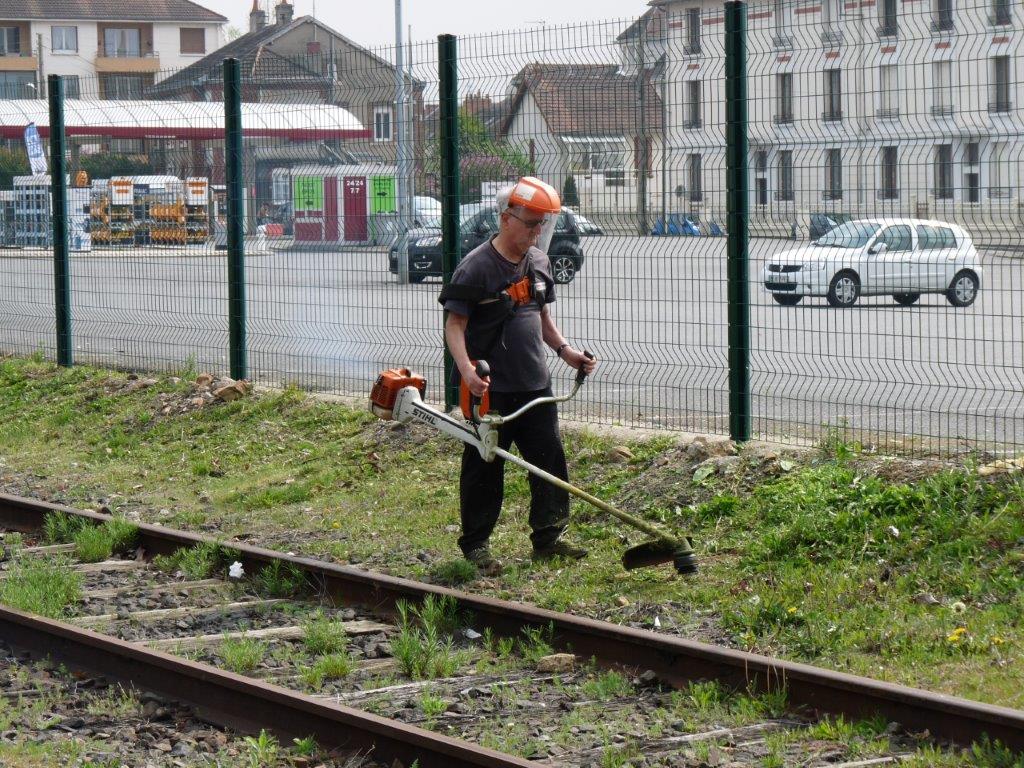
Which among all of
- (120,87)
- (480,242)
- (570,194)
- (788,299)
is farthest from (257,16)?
(788,299)

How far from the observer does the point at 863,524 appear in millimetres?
7535

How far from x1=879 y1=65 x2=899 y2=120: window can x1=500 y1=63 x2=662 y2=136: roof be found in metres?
1.66

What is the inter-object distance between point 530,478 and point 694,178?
2.57 meters

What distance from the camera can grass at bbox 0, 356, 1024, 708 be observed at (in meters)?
6.35

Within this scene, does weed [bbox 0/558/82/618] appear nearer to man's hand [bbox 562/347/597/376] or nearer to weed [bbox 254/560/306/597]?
weed [bbox 254/560/306/597]

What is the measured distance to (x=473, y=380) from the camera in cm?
714

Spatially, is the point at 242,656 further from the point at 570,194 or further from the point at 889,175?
the point at 570,194

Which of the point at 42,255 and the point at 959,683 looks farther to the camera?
the point at 42,255

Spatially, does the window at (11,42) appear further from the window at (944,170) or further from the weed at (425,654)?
the weed at (425,654)

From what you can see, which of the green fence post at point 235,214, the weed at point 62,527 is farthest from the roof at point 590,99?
the weed at point 62,527

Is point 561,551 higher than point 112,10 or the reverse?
the reverse

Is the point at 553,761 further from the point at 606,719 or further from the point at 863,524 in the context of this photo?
the point at 863,524

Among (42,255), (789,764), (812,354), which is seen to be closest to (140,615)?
(789,764)

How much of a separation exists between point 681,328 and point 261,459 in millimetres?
3541
